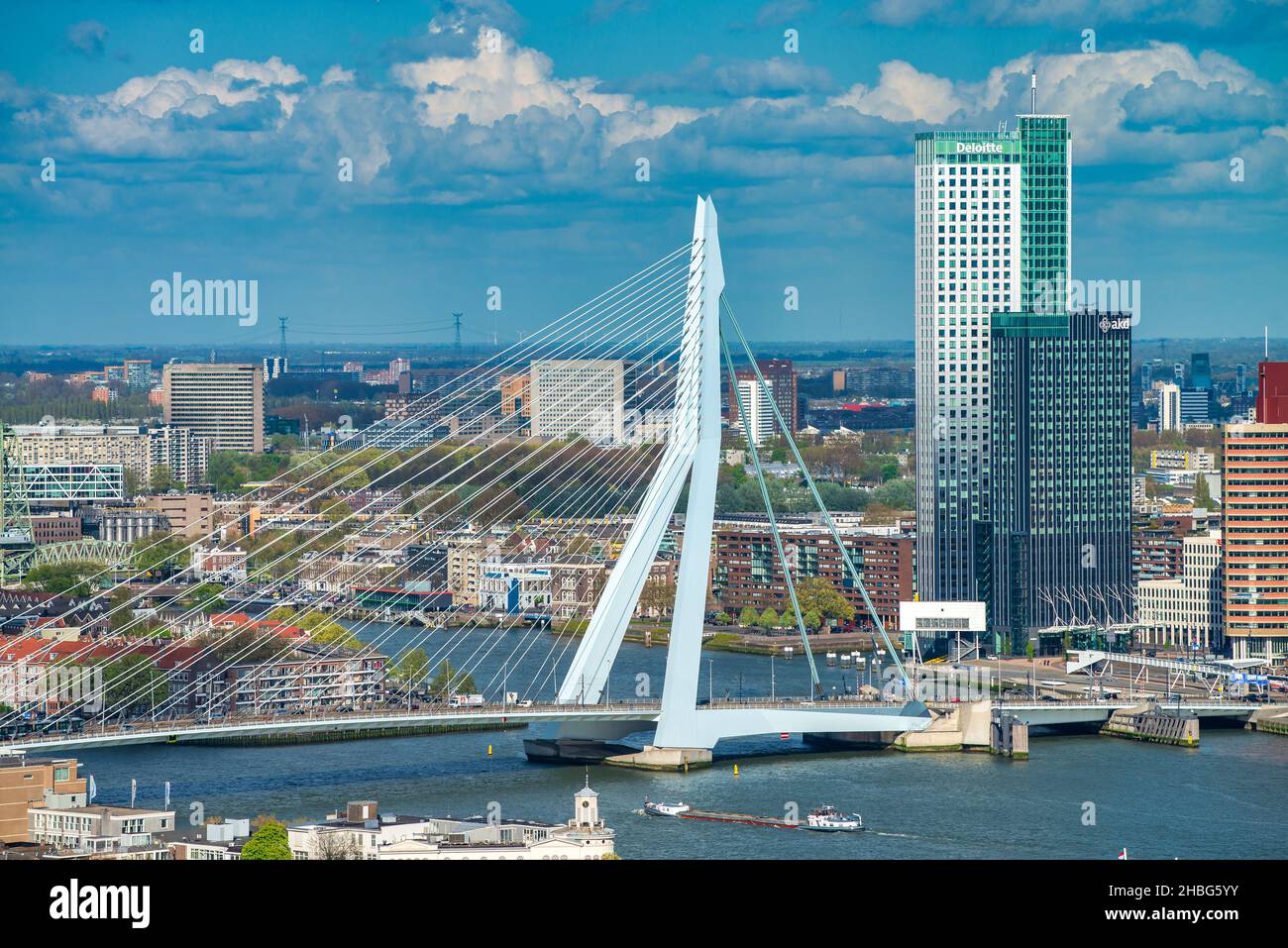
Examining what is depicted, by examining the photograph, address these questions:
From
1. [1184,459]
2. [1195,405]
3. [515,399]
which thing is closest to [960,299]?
[515,399]

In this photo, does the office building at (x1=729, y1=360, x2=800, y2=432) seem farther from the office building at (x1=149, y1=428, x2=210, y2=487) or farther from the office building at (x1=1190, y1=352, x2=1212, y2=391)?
the office building at (x1=149, y1=428, x2=210, y2=487)

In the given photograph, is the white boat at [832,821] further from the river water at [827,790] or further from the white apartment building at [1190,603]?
the white apartment building at [1190,603]

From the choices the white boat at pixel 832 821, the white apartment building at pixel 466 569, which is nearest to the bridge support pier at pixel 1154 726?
the white boat at pixel 832 821

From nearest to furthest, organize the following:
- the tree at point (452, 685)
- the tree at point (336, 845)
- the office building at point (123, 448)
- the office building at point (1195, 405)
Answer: the tree at point (336, 845) < the tree at point (452, 685) < the office building at point (123, 448) < the office building at point (1195, 405)

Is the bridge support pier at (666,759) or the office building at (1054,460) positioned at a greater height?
the office building at (1054,460)

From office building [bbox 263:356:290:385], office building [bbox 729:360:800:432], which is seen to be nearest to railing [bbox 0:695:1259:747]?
office building [bbox 729:360:800:432]
